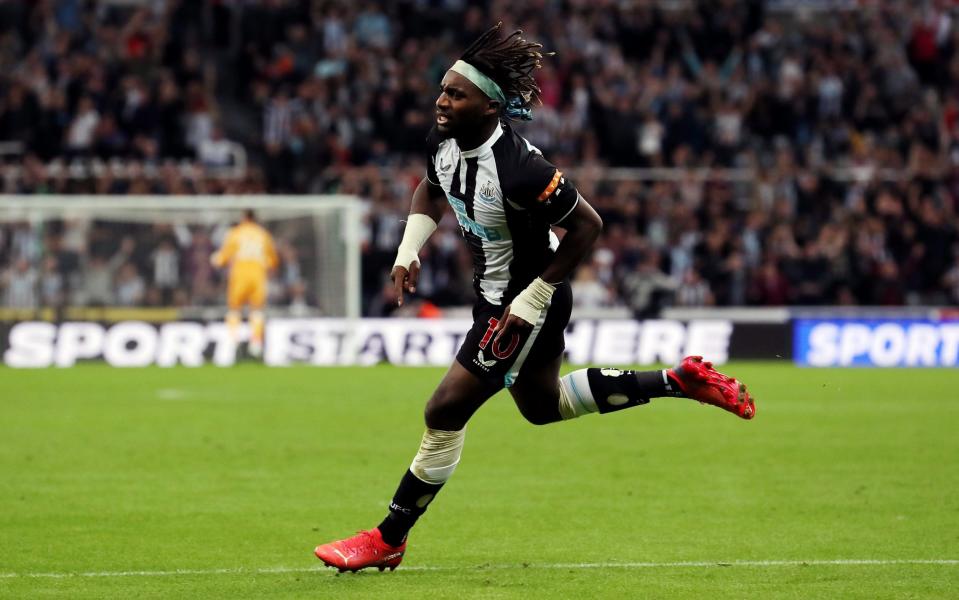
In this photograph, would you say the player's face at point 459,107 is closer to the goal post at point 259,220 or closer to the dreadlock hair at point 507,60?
the dreadlock hair at point 507,60

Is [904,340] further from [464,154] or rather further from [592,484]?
[464,154]

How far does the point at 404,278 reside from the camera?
6875mm

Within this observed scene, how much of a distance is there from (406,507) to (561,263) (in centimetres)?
128

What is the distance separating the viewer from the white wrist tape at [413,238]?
6902mm

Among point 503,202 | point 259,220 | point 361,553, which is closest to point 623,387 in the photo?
point 503,202

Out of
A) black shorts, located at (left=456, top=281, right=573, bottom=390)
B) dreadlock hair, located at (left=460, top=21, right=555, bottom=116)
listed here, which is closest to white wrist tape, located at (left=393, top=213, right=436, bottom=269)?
black shorts, located at (left=456, top=281, right=573, bottom=390)

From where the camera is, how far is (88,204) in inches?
840

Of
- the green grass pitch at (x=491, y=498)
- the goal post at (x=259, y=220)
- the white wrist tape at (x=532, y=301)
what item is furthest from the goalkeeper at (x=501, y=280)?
the goal post at (x=259, y=220)

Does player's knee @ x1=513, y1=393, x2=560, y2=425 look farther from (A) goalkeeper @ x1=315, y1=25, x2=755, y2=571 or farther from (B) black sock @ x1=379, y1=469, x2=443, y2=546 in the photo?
(B) black sock @ x1=379, y1=469, x2=443, y2=546

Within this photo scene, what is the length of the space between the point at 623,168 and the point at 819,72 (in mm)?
4548

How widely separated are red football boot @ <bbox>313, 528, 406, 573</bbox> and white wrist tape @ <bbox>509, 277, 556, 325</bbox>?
1.17 m

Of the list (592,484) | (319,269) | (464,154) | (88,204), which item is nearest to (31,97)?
(88,204)

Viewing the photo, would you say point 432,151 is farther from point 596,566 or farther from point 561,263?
point 596,566

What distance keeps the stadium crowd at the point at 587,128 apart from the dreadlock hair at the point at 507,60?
584 inches
